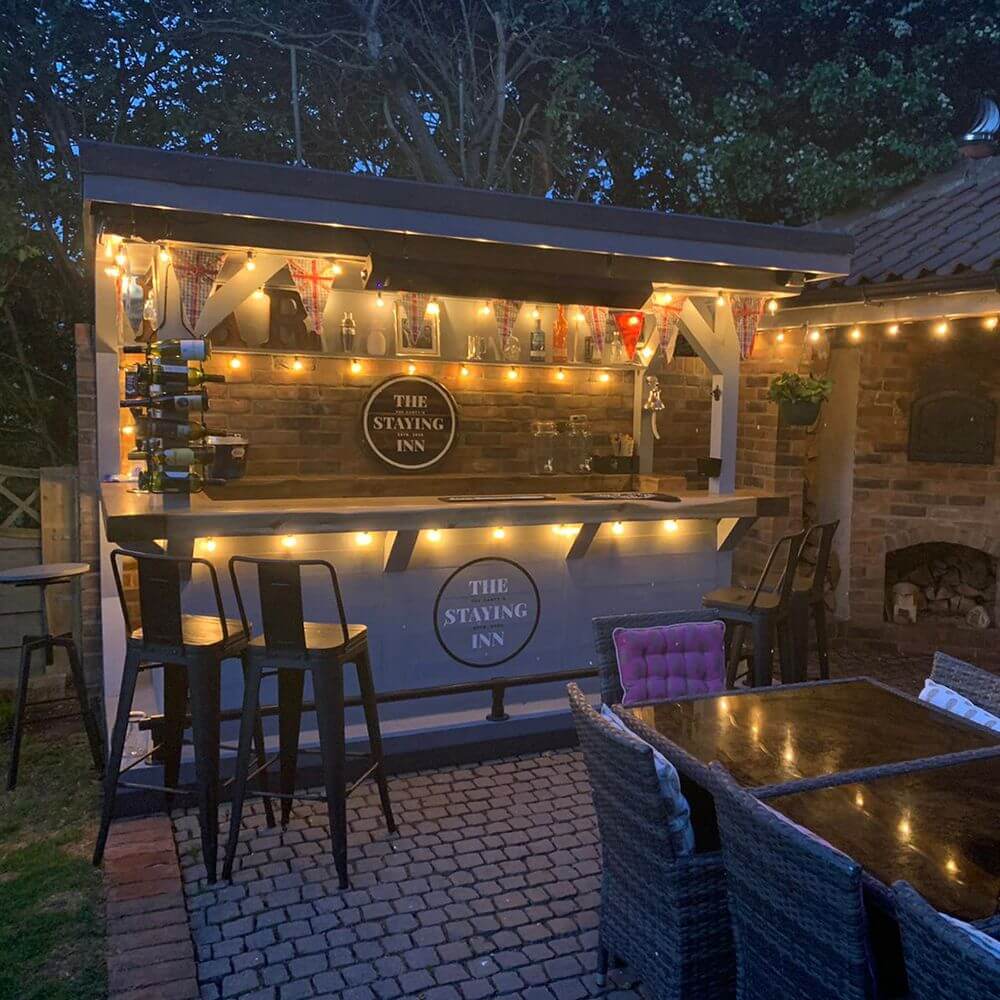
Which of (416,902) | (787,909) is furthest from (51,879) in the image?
(787,909)

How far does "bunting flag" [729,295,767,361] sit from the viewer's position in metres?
5.97

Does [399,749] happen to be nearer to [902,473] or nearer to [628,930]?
[628,930]

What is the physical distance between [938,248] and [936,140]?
20.4 ft

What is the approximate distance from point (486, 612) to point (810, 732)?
2.44 m

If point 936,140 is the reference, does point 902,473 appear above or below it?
below

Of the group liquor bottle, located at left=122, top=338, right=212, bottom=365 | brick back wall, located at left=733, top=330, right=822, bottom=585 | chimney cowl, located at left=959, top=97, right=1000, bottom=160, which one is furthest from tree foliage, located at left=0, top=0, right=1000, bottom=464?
liquor bottle, located at left=122, top=338, right=212, bottom=365

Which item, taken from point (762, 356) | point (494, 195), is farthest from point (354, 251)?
point (762, 356)

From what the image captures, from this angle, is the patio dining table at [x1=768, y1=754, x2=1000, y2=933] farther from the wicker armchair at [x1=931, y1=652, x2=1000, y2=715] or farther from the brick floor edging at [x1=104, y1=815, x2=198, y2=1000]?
the brick floor edging at [x1=104, y1=815, x2=198, y2=1000]

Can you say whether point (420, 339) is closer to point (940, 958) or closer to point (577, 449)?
point (577, 449)

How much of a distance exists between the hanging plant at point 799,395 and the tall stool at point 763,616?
1521 millimetres

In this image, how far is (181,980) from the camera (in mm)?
2895

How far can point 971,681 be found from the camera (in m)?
3.27

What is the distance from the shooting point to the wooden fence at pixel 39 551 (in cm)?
556

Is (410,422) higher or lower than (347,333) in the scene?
lower
